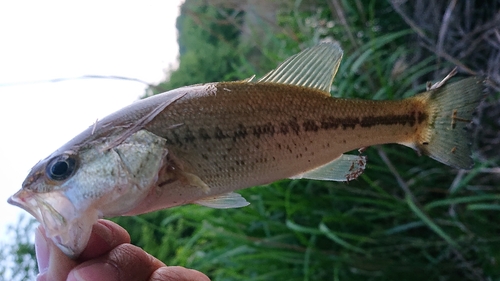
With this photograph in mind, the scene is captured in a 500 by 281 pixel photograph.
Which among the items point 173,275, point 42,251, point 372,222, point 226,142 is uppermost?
point 226,142

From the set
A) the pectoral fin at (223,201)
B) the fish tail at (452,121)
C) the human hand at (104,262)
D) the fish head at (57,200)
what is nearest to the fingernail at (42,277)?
the human hand at (104,262)

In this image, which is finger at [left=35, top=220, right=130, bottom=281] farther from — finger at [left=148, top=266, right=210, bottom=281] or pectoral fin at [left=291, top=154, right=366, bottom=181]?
pectoral fin at [left=291, top=154, right=366, bottom=181]

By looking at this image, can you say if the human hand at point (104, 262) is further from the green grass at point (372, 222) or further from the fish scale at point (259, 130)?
the green grass at point (372, 222)

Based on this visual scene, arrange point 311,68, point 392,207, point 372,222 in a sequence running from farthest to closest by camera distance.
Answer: point 372,222, point 392,207, point 311,68

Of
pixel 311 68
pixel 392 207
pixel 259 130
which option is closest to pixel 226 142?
pixel 259 130

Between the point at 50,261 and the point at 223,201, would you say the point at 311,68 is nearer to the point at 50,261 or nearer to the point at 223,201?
the point at 223,201

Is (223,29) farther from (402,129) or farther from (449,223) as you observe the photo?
(402,129)
